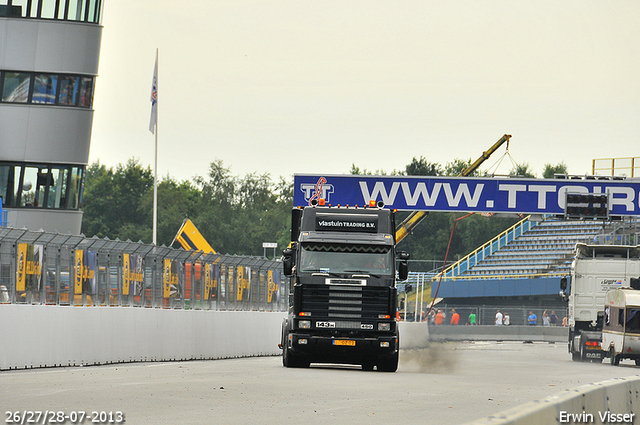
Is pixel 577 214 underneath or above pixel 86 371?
above

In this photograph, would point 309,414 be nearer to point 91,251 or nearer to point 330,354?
point 330,354

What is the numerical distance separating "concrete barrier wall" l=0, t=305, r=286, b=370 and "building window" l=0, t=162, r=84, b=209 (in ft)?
50.3

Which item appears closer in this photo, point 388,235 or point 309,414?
point 309,414

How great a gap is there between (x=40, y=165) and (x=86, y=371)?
25.6m

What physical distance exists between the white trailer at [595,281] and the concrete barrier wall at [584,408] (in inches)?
986

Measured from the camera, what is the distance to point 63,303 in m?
20.4

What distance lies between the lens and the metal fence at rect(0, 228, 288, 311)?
1936 cm

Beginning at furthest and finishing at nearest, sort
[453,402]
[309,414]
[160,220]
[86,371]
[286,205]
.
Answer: [286,205] < [160,220] < [86,371] < [453,402] < [309,414]

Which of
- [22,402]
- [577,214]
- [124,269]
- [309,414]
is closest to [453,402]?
A: [309,414]

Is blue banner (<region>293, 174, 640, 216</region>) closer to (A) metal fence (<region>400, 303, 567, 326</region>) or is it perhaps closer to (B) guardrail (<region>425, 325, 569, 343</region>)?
(B) guardrail (<region>425, 325, 569, 343</region>)

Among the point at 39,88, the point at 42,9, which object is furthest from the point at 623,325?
the point at 42,9

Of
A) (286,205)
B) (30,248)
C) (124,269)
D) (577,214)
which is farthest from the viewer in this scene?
(286,205)

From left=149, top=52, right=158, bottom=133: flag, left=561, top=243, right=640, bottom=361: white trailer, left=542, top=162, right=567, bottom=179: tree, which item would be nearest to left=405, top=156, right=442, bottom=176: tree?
left=542, top=162, right=567, bottom=179: tree

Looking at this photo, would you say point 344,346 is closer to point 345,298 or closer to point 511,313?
point 345,298
